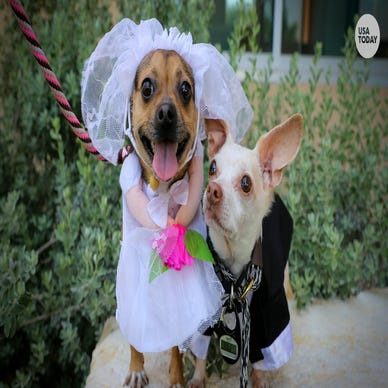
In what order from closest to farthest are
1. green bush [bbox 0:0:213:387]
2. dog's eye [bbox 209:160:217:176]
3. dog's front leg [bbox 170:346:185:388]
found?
dog's eye [bbox 209:160:217:176], dog's front leg [bbox 170:346:185:388], green bush [bbox 0:0:213:387]

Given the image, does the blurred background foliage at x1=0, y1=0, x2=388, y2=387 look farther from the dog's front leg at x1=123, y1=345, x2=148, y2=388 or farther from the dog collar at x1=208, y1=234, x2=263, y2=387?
the dog collar at x1=208, y1=234, x2=263, y2=387

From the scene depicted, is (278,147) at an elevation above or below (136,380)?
above

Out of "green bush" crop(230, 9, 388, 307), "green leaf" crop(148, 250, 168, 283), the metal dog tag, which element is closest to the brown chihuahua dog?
"green leaf" crop(148, 250, 168, 283)

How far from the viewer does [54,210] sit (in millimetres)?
1484

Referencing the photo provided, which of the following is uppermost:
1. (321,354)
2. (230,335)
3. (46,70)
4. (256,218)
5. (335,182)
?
(46,70)

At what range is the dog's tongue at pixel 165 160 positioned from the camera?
0.68 m

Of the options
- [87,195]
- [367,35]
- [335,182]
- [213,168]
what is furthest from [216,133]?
[335,182]

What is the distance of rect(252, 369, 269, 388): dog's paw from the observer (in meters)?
0.93

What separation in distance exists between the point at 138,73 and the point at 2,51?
105 cm

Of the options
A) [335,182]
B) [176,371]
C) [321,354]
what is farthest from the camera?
[335,182]

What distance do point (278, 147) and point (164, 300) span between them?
11.6 inches

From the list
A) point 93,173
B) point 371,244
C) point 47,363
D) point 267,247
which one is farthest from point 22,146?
point 371,244

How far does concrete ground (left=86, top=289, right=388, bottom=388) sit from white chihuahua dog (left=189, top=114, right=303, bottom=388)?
3.1 inches

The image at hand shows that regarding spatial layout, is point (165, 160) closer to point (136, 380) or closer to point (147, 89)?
point (147, 89)
